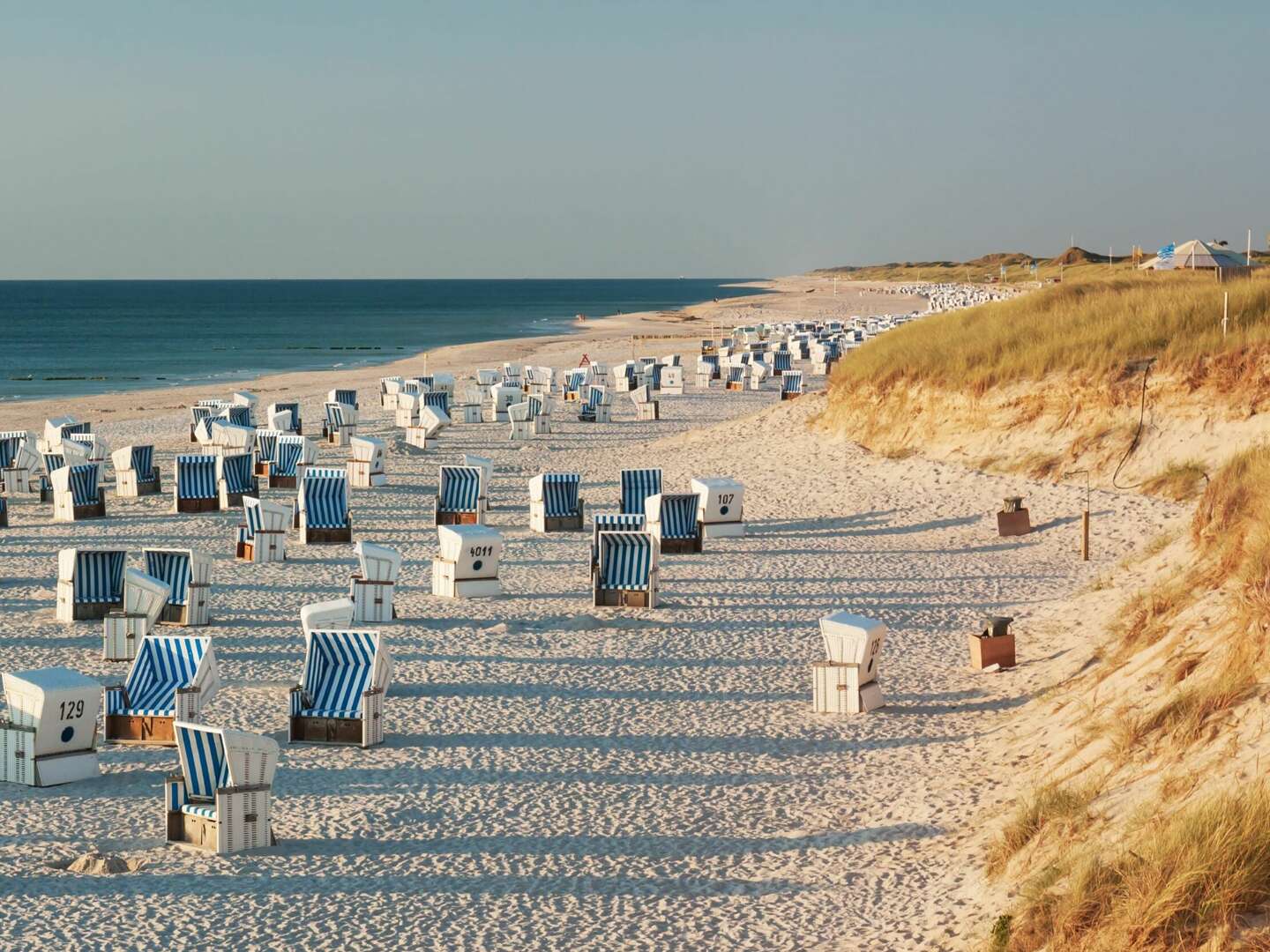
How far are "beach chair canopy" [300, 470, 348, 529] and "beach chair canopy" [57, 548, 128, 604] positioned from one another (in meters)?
4.37

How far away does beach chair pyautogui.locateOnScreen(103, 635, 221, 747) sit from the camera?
10625 mm

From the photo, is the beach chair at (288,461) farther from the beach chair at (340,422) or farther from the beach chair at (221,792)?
the beach chair at (221,792)

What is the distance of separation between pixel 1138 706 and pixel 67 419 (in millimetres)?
24076

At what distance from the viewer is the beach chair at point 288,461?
23.5m

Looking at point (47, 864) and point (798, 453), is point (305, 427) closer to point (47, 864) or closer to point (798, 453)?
point (798, 453)

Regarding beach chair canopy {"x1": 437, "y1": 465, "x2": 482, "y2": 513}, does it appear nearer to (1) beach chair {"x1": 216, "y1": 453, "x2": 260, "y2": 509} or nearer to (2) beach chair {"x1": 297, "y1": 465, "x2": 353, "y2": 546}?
(2) beach chair {"x1": 297, "y1": 465, "x2": 353, "y2": 546}

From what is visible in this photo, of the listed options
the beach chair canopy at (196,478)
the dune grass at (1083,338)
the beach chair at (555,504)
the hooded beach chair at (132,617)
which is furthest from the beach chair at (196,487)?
the dune grass at (1083,338)

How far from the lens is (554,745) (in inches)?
420

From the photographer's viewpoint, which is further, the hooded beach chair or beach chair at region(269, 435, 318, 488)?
beach chair at region(269, 435, 318, 488)

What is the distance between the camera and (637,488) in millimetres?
19141

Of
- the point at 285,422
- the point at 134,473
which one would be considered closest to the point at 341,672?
the point at 134,473

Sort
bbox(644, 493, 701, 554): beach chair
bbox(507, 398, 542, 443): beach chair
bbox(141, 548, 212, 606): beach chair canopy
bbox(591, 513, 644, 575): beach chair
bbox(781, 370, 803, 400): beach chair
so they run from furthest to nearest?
bbox(781, 370, 803, 400): beach chair → bbox(507, 398, 542, 443): beach chair → bbox(644, 493, 701, 554): beach chair → bbox(591, 513, 644, 575): beach chair → bbox(141, 548, 212, 606): beach chair canopy

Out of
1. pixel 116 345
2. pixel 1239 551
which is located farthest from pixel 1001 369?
pixel 116 345

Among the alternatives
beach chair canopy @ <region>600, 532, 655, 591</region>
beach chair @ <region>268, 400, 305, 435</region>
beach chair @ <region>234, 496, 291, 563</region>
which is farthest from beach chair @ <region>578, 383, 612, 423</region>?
beach chair canopy @ <region>600, 532, 655, 591</region>
